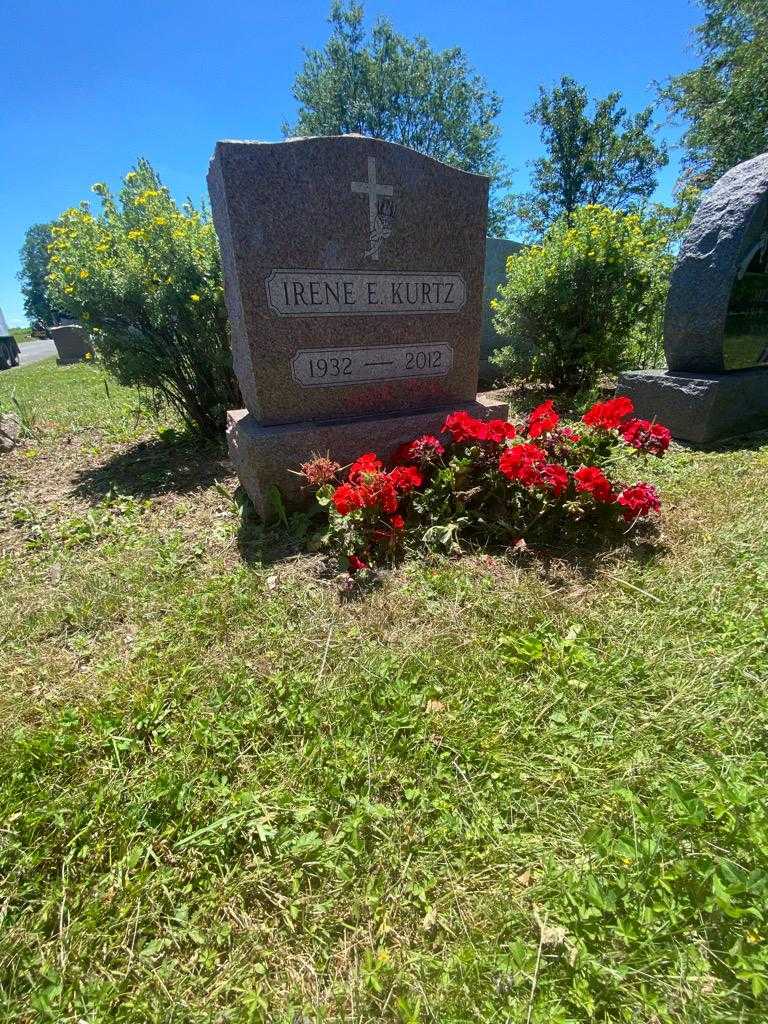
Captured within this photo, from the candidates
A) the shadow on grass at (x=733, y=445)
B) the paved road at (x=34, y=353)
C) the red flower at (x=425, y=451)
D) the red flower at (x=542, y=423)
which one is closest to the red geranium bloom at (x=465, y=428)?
the red flower at (x=425, y=451)

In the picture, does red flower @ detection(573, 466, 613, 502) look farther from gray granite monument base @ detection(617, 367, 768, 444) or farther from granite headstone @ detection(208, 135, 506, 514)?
gray granite monument base @ detection(617, 367, 768, 444)

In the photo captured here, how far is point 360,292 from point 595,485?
1.70m

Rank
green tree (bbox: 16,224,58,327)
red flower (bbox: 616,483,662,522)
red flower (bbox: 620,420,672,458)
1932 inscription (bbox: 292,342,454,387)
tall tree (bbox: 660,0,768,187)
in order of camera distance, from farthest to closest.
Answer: green tree (bbox: 16,224,58,327), tall tree (bbox: 660,0,768,187), 1932 inscription (bbox: 292,342,454,387), red flower (bbox: 620,420,672,458), red flower (bbox: 616,483,662,522)

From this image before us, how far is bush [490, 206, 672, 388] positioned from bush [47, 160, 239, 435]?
332 cm

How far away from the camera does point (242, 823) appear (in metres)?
1.29

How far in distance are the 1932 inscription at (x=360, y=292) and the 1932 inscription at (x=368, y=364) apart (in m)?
0.22

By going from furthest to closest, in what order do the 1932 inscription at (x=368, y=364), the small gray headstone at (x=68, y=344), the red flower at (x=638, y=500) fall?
the small gray headstone at (x=68, y=344) < the 1932 inscription at (x=368, y=364) < the red flower at (x=638, y=500)

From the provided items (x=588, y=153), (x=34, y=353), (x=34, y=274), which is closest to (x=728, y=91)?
(x=588, y=153)

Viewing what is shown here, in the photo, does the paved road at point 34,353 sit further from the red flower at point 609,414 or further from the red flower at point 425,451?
the red flower at point 609,414

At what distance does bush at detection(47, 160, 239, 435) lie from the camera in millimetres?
3795

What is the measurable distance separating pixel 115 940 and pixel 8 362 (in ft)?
72.7

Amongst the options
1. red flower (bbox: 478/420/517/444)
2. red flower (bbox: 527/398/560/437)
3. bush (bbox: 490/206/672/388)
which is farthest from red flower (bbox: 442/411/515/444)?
bush (bbox: 490/206/672/388)

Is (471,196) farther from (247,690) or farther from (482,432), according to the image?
(247,690)

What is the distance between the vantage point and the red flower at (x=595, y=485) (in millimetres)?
2293
